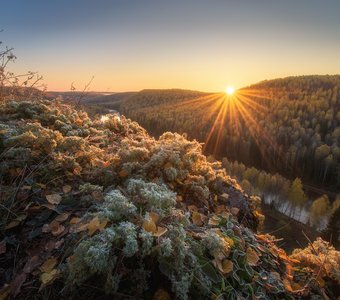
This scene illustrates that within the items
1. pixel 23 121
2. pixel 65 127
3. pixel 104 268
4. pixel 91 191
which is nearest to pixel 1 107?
pixel 23 121

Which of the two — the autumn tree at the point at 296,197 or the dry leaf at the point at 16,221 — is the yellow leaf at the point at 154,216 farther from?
the autumn tree at the point at 296,197

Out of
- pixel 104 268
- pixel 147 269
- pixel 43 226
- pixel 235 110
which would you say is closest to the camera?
pixel 104 268

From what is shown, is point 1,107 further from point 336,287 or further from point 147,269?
point 336,287

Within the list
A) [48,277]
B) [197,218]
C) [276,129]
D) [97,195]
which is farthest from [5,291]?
[276,129]

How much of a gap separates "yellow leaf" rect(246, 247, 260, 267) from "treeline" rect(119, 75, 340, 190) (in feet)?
290

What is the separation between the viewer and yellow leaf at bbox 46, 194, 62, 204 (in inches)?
137

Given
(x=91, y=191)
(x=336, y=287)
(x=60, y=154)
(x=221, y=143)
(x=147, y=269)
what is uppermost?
(x=60, y=154)

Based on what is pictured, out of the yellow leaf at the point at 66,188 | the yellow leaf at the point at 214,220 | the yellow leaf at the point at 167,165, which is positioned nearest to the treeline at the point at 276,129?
the yellow leaf at the point at 167,165

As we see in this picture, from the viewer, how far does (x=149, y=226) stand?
2592 millimetres

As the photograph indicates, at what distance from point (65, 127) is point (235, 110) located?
130 m

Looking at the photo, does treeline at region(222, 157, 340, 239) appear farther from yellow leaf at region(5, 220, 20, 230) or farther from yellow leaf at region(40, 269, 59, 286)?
yellow leaf at region(40, 269, 59, 286)

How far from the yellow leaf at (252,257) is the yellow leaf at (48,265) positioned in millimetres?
1766

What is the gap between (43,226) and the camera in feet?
10.4

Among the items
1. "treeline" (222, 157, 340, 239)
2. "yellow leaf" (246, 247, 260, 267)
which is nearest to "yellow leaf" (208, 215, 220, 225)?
"yellow leaf" (246, 247, 260, 267)
